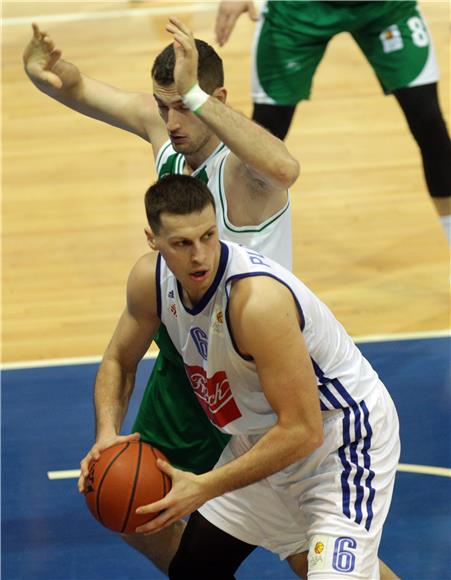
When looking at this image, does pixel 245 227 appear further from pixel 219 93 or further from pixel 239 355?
pixel 239 355

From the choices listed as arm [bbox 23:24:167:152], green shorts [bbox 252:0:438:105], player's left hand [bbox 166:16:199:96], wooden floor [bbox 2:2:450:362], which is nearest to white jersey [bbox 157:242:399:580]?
player's left hand [bbox 166:16:199:96]

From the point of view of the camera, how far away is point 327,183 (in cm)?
834

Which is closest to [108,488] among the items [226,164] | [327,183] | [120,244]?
[226,164]

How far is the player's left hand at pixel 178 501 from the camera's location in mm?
3395

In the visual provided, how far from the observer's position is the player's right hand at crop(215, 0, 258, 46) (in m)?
6.14

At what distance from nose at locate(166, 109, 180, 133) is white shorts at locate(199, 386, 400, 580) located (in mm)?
1047

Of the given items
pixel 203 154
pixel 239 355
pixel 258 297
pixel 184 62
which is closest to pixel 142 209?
pixel 203 154

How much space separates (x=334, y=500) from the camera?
3.72 m

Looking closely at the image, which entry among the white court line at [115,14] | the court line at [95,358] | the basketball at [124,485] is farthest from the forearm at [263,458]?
the white court line at [115,14]

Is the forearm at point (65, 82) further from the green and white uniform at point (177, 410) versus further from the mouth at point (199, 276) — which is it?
the mouth at point (199, 276)

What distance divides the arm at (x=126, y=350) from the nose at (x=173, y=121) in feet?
1.57

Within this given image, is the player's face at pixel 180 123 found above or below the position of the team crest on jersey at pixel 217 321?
above

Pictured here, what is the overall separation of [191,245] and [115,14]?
354 inches

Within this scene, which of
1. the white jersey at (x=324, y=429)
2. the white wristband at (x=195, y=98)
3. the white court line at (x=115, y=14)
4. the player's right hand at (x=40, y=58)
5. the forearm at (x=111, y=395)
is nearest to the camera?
the white jersey at (x=324, y=429)
